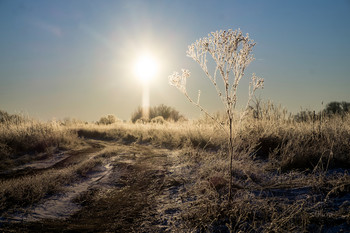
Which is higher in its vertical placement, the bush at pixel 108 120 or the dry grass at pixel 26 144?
the bush at pixel 108 120

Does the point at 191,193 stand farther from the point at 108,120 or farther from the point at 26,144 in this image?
the point at 108,120

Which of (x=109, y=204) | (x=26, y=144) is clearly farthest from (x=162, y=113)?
(x=109, y=204)

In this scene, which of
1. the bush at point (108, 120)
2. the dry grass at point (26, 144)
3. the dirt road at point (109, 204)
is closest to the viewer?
the dirt road at point (109, 204)

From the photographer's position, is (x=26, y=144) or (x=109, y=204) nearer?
(x=109, y=204)

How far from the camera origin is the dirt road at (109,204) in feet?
11.3

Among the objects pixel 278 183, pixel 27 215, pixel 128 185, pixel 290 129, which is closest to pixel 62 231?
pixel 27 215

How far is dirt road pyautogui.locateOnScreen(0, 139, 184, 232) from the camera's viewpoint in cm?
343

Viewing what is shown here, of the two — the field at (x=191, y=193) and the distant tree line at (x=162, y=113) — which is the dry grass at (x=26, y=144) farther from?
the distant tree line at (x=162, y=113)

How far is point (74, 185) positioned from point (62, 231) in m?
2.37

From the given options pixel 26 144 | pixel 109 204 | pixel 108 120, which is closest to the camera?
pixel 109 204

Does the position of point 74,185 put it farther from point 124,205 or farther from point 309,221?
point 309,221

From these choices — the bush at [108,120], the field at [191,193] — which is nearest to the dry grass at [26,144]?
the field at [191,193]

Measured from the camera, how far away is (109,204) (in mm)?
4398

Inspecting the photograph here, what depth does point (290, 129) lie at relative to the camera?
7.39 metres
